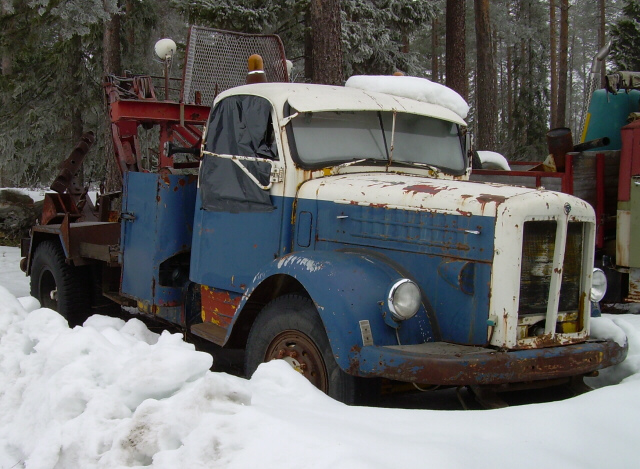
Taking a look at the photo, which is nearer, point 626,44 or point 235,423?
point 235,423

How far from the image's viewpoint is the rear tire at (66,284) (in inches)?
279

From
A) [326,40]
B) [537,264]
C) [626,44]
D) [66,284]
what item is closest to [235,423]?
[537,264]

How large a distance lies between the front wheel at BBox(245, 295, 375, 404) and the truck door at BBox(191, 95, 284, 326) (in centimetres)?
58

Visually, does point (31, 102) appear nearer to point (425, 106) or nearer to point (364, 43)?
point (364, 43)

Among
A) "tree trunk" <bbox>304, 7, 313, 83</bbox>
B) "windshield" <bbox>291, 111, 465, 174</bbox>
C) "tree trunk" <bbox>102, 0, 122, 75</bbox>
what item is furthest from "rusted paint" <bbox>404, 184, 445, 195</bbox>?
"tree trunk" <bbox>102, 0, 122, 75</bbox>

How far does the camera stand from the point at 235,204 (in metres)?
5.21

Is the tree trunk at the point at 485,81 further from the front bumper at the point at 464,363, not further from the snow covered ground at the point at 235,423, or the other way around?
the snow covered ground at the point at 235,423

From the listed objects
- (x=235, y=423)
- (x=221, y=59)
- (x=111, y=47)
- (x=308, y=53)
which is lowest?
(x=235, y=423)

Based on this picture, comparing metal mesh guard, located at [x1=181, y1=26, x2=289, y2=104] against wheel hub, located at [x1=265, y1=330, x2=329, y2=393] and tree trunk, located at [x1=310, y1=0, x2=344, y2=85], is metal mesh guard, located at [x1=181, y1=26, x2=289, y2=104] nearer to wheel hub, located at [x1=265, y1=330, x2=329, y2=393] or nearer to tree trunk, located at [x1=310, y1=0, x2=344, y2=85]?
tree trunk, located at [x1=310, y1=0, x2=344, y2=85]

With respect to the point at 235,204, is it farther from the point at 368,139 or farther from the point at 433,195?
the point at 433,195

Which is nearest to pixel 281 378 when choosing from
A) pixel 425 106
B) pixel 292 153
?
pixel 292 153

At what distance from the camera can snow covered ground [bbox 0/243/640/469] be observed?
9.37ft

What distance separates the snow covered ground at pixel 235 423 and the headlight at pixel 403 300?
1.92 ft

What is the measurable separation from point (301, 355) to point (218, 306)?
4.38 ft
